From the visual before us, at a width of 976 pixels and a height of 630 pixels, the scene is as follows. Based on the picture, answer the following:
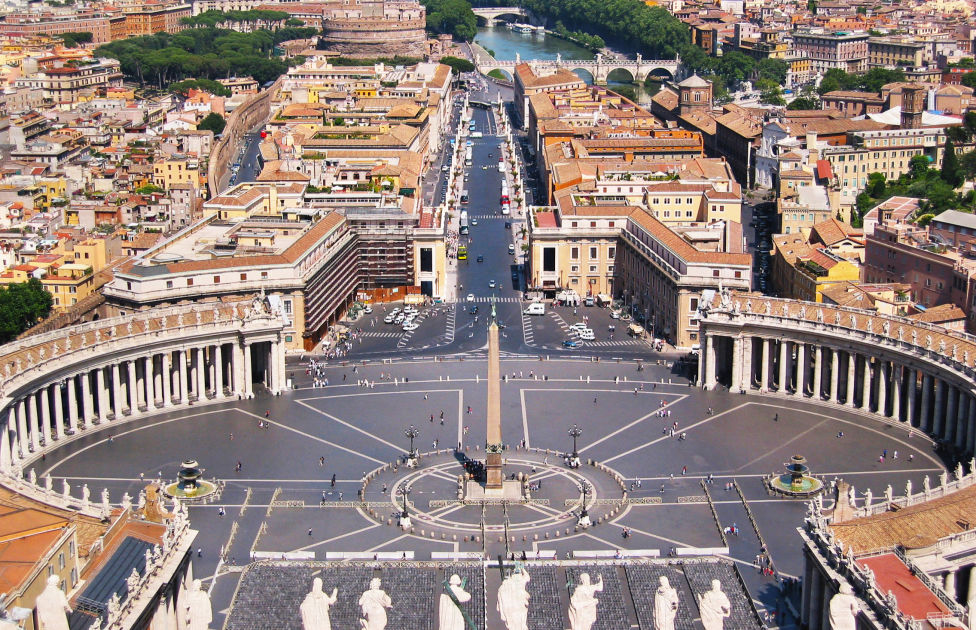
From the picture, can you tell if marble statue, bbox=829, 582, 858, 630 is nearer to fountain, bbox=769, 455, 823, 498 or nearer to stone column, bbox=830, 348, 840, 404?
fountain, bbox=769, 455, 823, 498

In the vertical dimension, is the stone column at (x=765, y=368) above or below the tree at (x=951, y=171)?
below

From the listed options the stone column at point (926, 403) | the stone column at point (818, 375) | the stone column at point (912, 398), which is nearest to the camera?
the stone column at point (926, 403)

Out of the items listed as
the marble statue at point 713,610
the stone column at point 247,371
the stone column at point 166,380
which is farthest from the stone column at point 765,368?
the marble statue at point 713,610

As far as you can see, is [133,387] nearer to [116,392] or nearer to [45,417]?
[116,392]

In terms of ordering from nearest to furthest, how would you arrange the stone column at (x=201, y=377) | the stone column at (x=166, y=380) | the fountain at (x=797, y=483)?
the fountain at (x=797, y=483) → the stone column at (x=166, y=380) → the stone column at (x=201, y=377)

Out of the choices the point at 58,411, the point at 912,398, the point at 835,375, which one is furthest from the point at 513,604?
the point at 835,375

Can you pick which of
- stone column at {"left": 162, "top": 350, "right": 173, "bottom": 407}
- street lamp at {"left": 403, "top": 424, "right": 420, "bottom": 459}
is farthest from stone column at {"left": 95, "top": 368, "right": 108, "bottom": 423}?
street lamp at {"left": 403, "top": 424, "right": 420, "bottom": 459}

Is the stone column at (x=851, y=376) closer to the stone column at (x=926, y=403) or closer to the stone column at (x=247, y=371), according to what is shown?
the stone column at (x=926, y=403)
